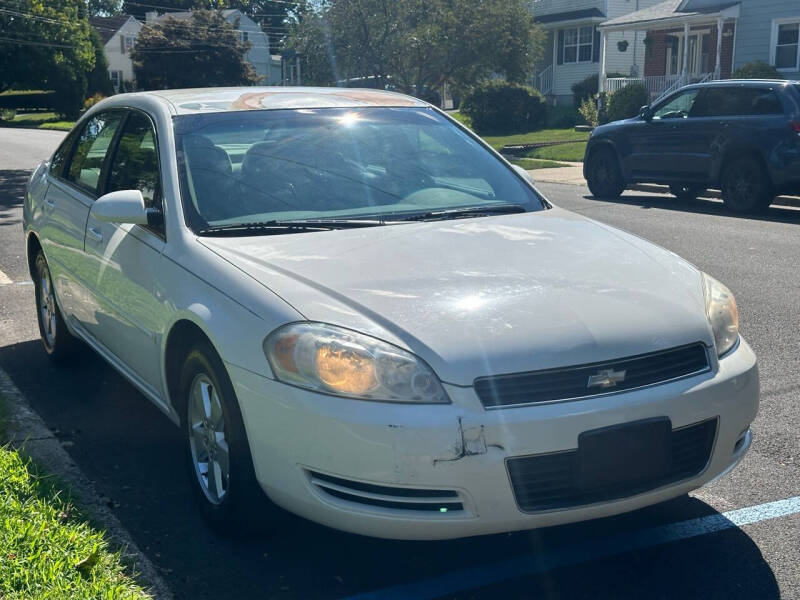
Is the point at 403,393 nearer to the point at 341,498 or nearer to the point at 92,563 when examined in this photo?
the point at 341,498

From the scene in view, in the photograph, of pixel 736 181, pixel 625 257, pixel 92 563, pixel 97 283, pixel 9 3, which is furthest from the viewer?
pixel 9 3

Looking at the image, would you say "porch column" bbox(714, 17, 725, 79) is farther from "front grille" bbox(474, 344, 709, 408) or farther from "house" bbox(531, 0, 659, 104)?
"front grille" bbox(474, 344, 709, 408)

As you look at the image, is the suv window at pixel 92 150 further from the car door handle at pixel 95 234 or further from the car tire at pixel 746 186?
the car tire at pixel 746 186

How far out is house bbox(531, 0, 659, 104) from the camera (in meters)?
42.7

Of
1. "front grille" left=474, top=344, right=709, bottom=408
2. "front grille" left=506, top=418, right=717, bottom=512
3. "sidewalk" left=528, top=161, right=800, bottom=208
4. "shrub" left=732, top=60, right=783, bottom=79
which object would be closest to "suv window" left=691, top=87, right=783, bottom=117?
"sidewalk" left=528, top=161, right=800, bottom=208

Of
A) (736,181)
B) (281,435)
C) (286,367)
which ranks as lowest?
(736,181)

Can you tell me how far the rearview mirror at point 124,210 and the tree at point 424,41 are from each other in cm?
3298

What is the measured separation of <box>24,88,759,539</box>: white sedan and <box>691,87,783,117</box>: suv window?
10182 millimetres

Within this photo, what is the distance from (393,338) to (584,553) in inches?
46.2

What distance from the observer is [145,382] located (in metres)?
4.55

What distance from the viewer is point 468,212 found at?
465cm

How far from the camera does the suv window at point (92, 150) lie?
18.0 ft

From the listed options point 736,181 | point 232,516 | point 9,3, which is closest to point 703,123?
point 736,181

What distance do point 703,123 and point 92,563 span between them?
13.0 m
